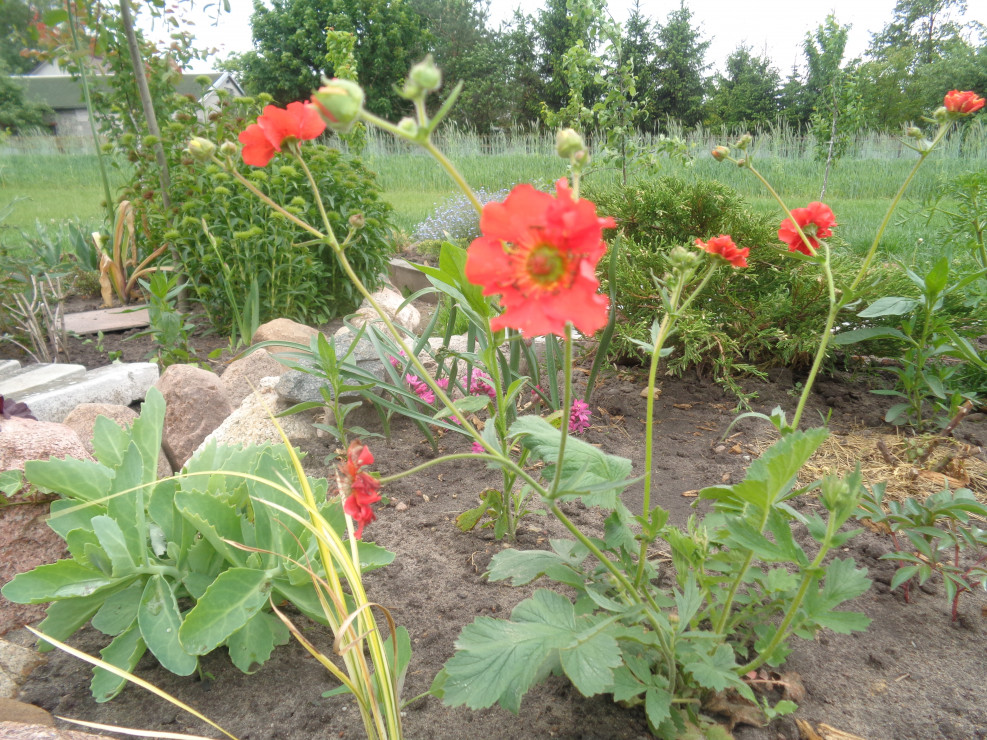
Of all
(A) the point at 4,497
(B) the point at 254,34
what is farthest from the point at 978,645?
(B) the point at 254,34

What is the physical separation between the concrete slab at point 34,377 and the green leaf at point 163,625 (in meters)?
2.14

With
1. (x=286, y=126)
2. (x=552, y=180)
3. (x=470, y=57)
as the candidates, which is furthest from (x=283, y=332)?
(x=470, y=57)

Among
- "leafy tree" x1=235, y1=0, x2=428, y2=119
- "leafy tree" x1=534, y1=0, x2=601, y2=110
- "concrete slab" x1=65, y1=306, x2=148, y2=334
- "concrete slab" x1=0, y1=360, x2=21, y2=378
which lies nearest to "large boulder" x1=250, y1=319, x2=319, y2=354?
"concrete slab" x1=65, y1=306, x2=148, y2=334

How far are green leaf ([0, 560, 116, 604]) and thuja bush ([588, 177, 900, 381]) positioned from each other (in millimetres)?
1915

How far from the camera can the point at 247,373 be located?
2924mm

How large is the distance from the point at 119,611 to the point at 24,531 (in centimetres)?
56

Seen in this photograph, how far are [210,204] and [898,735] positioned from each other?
3753 millimetres

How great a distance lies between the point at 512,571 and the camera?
1150 millimetres

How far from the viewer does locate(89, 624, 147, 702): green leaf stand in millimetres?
1111

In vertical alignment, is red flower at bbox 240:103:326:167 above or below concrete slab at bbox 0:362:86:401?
above

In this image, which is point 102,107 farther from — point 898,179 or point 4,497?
point 898,179

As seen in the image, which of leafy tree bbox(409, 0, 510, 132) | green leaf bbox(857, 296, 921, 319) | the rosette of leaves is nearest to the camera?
the rosette of leaves

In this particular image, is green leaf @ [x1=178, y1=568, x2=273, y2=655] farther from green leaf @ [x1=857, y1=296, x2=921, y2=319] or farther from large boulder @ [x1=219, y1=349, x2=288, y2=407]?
green leaf @ [x1=857, y1=296, x2=921, y2=319]

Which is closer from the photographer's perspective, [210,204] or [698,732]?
[698,732]
